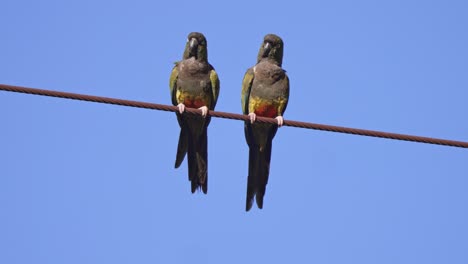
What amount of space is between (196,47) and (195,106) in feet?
2.75

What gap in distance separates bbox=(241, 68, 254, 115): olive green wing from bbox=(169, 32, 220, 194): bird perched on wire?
1.12 feet

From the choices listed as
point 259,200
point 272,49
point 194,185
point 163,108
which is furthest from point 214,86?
point 163,108

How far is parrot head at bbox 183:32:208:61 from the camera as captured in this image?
35.8ft

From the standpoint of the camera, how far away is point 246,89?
10750 mm

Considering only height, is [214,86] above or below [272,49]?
below

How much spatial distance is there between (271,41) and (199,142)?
1.67m

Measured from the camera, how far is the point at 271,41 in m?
11.1

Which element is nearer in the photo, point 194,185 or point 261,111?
point 194,185

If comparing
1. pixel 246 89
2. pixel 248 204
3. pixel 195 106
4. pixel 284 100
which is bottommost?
pixel 248 204

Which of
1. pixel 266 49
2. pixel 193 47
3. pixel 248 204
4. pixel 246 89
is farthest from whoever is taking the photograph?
pixel 266 49

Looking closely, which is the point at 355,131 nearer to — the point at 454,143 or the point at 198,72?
the point at 454,143

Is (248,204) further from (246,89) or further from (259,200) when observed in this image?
(246,89)

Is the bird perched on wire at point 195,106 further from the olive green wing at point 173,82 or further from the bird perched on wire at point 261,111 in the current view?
the bird perched on wire at point 261,111

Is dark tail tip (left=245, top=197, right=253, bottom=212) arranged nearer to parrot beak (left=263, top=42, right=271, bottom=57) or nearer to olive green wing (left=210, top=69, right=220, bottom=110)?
olive green wing (left=210, top=69, right=220, bottom=110)
